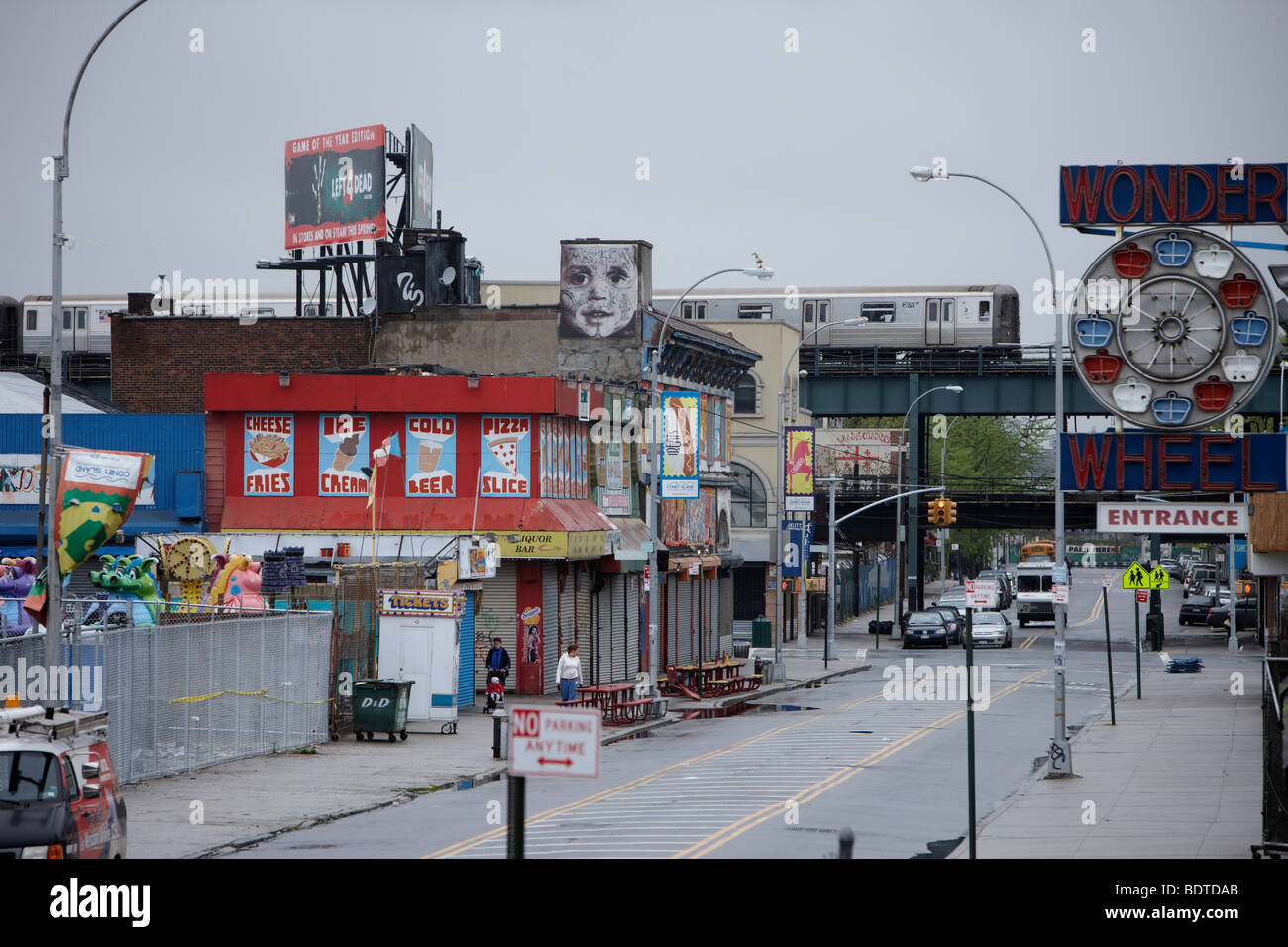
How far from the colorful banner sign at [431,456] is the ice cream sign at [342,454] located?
3.65 feet

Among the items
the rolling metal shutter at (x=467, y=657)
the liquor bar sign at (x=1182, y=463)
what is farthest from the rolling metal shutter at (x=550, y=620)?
the liquor bar sign at (x=1182, y=463)

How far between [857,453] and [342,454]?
56.3 metres

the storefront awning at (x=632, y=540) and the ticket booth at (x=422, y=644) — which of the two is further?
the storefront awning at (x=632, y=540)

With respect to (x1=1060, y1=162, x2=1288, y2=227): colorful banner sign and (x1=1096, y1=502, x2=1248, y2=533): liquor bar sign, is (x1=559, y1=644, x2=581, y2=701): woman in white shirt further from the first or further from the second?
(x1=1060, y1=162, x2=1288, y2=227): colorful banner sign

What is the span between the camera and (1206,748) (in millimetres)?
29500

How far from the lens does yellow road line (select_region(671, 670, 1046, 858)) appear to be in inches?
722

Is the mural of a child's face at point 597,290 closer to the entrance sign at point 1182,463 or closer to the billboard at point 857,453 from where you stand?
the entrance sign at point 1182,463

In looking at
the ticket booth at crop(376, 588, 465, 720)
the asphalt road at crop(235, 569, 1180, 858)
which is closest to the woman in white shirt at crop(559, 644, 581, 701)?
the asphalt road at crop(235, 569, 1180, 858)

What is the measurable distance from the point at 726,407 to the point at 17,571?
31.7 metres

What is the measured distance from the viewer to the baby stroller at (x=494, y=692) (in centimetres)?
3565

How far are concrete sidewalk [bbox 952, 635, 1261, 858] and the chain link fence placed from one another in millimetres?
12576
